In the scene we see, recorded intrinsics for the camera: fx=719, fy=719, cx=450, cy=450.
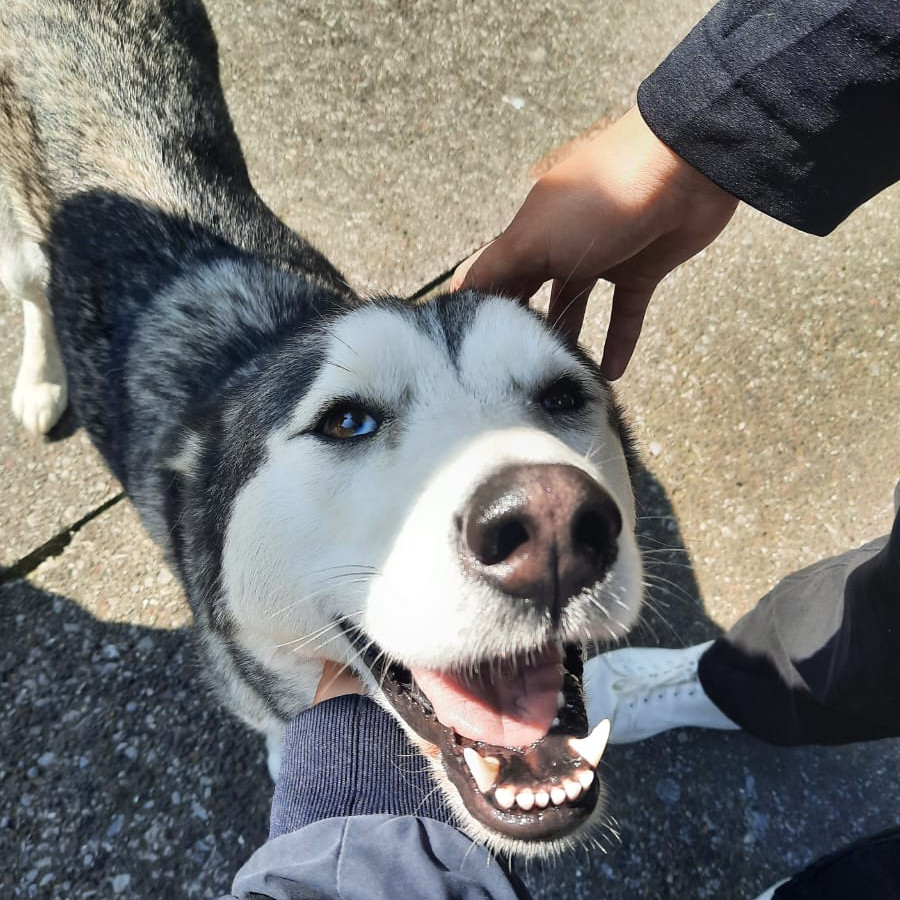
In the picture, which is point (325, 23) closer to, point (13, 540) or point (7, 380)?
point (7, 380)

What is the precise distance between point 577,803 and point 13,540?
286cm

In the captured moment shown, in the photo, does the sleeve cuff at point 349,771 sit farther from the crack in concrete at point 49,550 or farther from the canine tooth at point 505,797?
the crack in concrete at point 49,550

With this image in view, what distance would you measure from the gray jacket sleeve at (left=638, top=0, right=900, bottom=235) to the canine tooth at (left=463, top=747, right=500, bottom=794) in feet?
5.59

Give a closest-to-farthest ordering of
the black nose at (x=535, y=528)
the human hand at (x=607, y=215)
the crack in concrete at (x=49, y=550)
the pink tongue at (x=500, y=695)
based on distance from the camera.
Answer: the black nose at (x=535, y=528) < the pink tongue at (x=500, y=695) < the human hand at (x=607, y=215) < the crack in concrete at (x=49, y=550)

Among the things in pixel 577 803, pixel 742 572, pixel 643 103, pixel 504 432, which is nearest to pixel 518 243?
Result: pixel 643 103

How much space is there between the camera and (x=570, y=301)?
255 cm

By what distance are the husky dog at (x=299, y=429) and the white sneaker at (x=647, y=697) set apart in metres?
1.22

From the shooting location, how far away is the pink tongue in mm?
1673

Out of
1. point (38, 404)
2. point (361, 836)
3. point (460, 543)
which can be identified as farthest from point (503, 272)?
point (38, 404)

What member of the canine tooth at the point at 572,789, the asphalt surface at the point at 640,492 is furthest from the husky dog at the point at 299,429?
the asphalt surface at the point at 640,492

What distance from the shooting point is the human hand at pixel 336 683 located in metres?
2.04

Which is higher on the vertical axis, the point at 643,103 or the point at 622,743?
the point at 643,103

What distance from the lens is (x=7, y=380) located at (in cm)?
358

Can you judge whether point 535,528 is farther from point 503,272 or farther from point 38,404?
point 38,404
